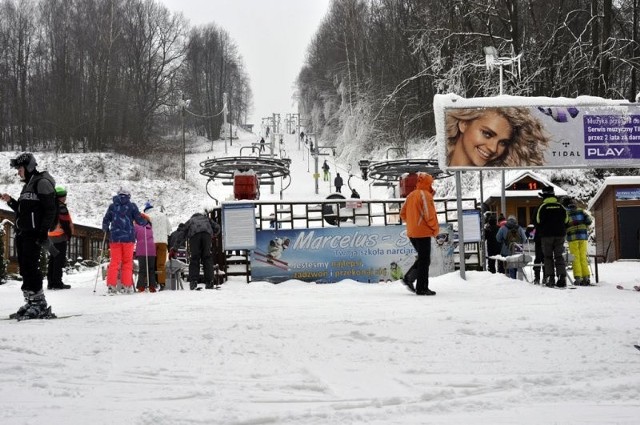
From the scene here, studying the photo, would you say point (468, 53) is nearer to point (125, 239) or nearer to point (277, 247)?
point (277, 247)

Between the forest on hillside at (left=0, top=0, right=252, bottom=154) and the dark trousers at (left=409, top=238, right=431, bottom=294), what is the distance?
4515 centimetres

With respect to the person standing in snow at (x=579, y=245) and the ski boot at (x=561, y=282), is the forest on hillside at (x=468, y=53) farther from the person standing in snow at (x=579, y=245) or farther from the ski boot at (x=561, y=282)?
the ski boot at (x=561, y=282)

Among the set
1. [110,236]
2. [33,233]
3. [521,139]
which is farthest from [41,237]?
[521,139]

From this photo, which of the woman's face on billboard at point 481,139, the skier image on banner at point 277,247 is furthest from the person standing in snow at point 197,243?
the woman's face on billboard at point 481,139

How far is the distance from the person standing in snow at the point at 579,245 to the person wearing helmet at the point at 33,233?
25.4ft

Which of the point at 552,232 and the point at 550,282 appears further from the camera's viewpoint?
the point at 552,232

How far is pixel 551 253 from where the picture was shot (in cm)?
1073

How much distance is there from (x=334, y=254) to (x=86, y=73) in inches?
1816

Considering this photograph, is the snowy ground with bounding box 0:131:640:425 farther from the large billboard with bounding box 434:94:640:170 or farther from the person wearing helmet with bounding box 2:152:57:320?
the large billboard with bounding box 434:94:640:170

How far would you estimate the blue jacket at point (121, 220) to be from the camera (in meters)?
10.3

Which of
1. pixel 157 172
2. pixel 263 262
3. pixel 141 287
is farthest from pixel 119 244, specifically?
pixel 157 172

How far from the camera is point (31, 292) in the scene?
21.8ft

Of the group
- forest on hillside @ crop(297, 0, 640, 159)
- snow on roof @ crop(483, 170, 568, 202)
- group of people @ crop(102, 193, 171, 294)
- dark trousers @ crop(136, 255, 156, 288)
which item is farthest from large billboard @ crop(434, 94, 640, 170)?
snow on roof @ crop(483, 170, 568, 202)

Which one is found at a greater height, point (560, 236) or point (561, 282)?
point (560, 236)
